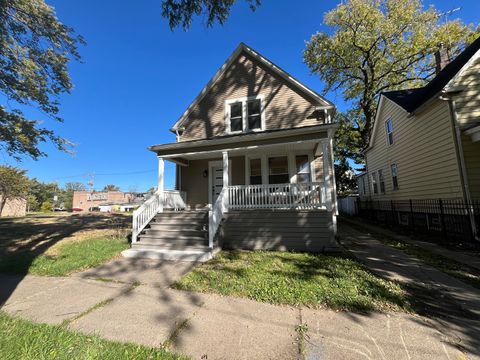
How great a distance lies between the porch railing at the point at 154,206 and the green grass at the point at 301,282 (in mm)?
3074

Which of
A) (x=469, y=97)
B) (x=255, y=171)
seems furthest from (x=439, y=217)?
(x=255, y=171)

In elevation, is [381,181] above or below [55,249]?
above

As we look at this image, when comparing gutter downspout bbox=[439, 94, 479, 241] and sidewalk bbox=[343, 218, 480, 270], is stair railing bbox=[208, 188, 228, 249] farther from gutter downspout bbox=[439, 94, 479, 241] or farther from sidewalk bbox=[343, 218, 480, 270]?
gutter downspout bbox=[439, 94, 479, 241]

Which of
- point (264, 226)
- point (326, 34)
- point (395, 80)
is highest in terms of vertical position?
point (326, 34)

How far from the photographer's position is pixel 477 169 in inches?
321

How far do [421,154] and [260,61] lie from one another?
27.1 ft

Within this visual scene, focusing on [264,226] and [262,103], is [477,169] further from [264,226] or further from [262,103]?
[262,103]

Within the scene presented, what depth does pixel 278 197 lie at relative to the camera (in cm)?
871

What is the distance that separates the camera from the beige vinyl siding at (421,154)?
888 centimetres

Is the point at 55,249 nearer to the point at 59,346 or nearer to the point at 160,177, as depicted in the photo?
the point at 160,177

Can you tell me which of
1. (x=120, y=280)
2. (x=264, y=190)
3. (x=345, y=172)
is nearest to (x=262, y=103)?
(x=264, y=190)

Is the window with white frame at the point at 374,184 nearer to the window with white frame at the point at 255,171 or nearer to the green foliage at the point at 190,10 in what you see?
the window with white frame at the point at 255,171

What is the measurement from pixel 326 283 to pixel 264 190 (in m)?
4.71

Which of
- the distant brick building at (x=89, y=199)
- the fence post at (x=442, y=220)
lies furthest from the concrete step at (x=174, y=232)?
the distant brick building at (x=89, y=199)
